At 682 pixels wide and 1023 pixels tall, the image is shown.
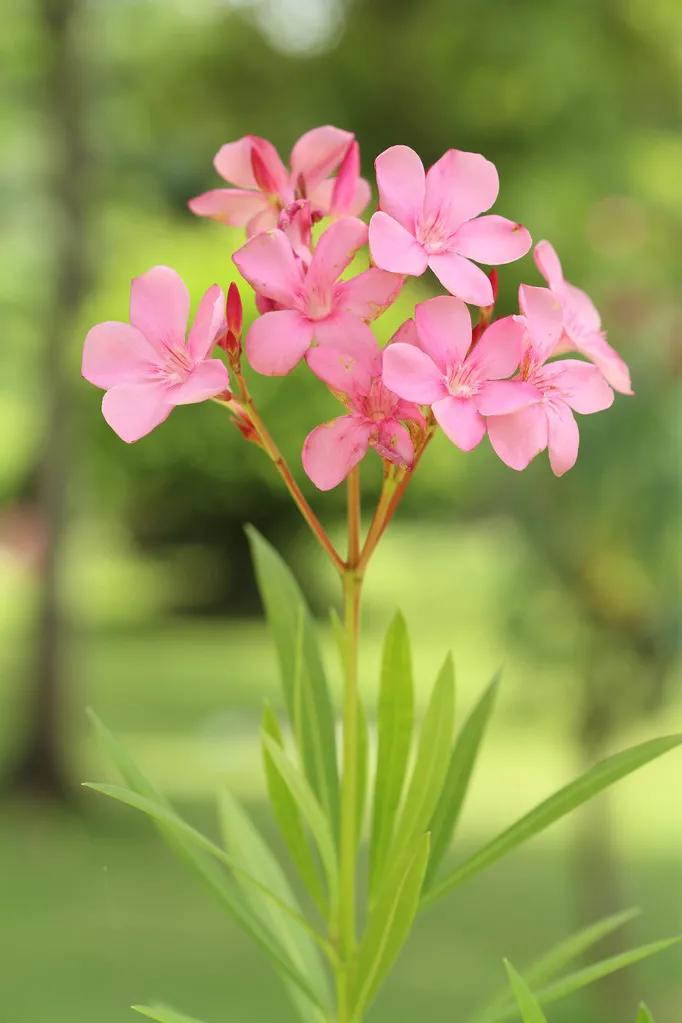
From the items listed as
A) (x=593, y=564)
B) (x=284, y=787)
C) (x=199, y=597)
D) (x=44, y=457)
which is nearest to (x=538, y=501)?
(x=593, y=564)

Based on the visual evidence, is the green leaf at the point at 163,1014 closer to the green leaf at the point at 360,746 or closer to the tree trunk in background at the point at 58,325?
the green leaf at the point at 360,746

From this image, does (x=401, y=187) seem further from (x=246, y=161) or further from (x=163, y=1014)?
(x=163, y=1014)

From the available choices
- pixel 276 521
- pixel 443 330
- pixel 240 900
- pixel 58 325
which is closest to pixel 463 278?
pixel 443 330

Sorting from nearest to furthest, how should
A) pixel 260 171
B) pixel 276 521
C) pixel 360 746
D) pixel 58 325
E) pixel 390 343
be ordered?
pixel 390 343 < pixel 260 171 < pixel 360 746 < pixel 58 325 < pixel 276 521

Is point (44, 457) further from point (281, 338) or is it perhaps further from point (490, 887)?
point (281, 338)

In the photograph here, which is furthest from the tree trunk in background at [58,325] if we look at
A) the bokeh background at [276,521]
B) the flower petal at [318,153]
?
the flower petal at [318,153]
